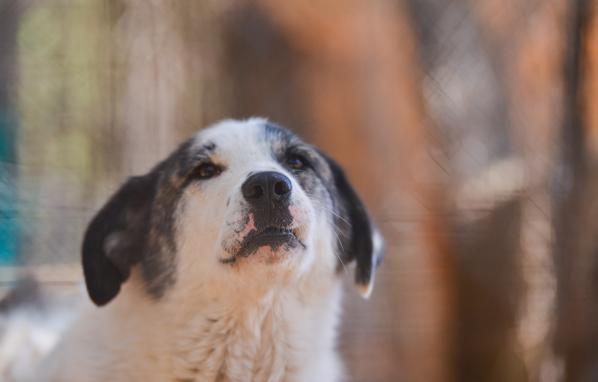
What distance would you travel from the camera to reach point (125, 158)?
4.23 m

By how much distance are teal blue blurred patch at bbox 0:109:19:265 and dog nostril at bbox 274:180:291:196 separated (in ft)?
6.70

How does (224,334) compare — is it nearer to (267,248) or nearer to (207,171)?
(267,248)

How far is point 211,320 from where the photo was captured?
2512mm

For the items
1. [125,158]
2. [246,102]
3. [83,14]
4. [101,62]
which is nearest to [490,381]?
[246,102]

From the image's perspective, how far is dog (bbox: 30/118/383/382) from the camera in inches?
90.7

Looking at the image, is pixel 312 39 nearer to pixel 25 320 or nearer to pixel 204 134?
pixel 204 134

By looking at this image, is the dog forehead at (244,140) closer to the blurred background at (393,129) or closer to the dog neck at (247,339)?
the dog neck at (247,339)

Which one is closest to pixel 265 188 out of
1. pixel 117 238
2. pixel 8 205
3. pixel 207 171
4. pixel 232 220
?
pixel 232 220

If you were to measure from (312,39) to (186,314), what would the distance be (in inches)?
90.1

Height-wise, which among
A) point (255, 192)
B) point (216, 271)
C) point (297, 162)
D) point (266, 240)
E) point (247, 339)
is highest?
point (297, 162)

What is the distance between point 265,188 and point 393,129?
2.36 meters

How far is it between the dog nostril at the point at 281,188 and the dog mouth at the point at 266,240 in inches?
4.2

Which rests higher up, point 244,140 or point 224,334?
point 244,140

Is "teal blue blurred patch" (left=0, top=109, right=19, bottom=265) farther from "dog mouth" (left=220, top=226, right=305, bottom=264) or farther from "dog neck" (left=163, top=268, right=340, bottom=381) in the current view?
"dog mouth" (left=220, top=226, right=305, bottom=264)
